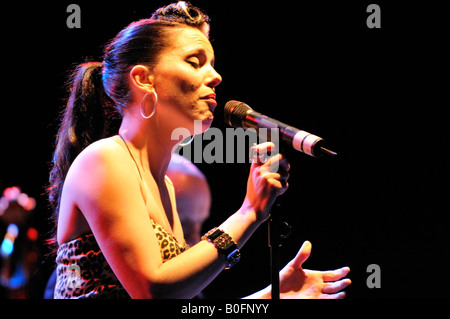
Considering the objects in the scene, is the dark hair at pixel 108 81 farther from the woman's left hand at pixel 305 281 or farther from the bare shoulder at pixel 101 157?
the woman's left hand at pixel 305 281

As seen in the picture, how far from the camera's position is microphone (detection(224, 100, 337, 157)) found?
3.81 ft

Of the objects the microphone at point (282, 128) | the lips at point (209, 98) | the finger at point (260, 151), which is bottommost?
the finger at point (260, 151)

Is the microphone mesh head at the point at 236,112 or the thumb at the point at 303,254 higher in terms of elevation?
the microphone mesh head at the point at 236,112

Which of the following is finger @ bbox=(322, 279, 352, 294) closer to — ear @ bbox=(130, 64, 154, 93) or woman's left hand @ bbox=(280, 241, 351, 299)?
woman's left hand @ bbox=(280, 241, 351, 299)

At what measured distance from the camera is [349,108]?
102 inches

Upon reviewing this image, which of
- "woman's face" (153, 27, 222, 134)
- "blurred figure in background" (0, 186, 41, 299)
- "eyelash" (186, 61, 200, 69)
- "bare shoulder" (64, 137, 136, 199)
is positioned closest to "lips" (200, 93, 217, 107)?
"woman's face" (153, 27, 222, 134)

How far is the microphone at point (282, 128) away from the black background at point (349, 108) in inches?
43.7

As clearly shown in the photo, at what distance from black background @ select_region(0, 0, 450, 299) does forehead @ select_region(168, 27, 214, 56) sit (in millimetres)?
1011

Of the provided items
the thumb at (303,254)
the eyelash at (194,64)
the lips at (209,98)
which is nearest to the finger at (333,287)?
the thumb at (303,254)

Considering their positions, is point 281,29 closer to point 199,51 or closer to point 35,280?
point 199,51

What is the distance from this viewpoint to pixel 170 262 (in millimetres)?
1167

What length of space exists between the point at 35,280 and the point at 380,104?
122 inches

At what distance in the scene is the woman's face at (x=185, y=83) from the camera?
1.42 m

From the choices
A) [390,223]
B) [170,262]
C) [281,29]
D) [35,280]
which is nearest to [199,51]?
[170,262]
